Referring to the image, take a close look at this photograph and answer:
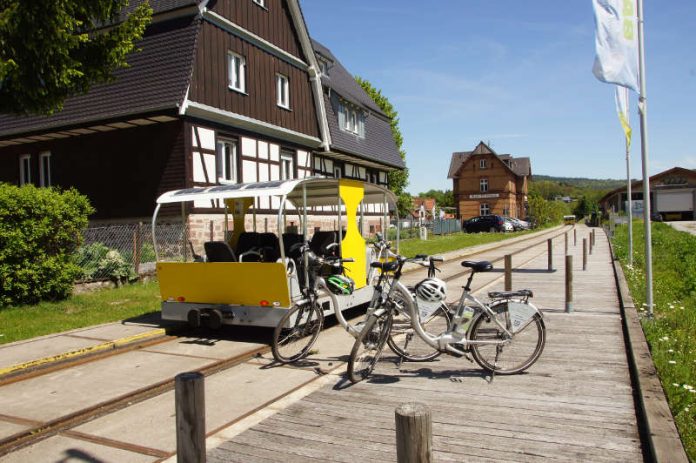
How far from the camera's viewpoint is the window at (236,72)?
1878 cm

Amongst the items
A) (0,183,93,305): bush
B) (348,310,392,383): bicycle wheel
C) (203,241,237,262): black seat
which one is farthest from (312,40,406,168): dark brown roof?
(348,310,392,383): bicycle wheel

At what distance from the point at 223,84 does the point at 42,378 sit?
13.5m

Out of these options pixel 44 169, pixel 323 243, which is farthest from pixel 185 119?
pixel 323 243

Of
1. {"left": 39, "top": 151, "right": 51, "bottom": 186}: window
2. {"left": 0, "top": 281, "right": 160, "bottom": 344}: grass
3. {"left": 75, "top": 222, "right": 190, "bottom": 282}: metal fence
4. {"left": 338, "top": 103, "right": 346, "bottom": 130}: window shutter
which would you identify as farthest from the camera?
{"left": 338, "top": 103, "right": 346, "bottom": 130}: window shutter

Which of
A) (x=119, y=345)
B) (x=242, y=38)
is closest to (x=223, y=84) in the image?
(x=242, y=38)

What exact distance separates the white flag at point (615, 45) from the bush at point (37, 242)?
933cm

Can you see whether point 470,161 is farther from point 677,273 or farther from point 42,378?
point 42,378

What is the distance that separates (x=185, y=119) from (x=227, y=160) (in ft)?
9.03

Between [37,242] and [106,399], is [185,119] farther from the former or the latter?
[106,399]

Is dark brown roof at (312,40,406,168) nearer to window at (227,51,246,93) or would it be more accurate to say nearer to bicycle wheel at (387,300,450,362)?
window at (227,51,246,93)

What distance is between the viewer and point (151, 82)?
16.8 metres

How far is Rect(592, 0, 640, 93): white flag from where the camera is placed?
7.82 meters

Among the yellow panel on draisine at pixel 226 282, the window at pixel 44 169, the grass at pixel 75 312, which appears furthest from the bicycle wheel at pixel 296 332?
the window at pixel 44 169

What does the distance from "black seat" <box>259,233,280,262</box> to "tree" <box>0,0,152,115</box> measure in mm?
4114
